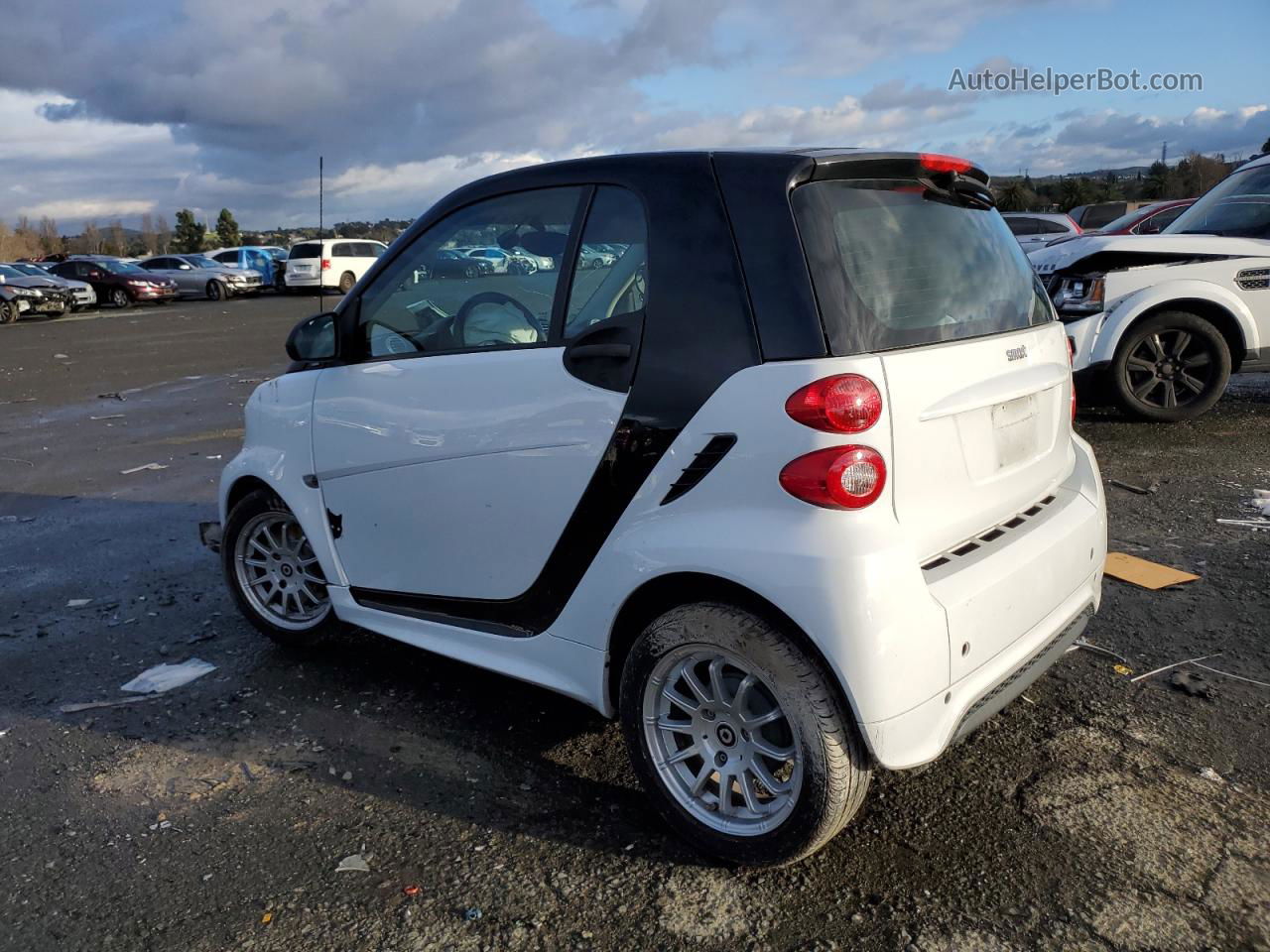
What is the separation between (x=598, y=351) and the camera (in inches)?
116

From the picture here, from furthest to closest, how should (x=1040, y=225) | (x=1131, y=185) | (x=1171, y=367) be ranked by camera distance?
(x=1131, y=185) < (x=1040, y=225) < (x=1171, y=367)

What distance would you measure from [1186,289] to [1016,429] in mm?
5871

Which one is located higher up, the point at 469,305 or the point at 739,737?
the point at 469,305

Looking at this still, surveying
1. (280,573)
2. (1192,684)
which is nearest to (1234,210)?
(1192,684)

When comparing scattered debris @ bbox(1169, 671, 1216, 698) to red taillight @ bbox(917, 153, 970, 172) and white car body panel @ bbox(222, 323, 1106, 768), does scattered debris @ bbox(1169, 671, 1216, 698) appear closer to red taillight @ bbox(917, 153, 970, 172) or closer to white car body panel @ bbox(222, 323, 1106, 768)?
white car body panel @ bbox(222, 323, 1106, 768)

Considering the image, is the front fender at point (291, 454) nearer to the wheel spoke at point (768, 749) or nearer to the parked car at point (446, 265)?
the parked car at point (446, 265)

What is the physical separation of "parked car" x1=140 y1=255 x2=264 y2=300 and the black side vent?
36.0m

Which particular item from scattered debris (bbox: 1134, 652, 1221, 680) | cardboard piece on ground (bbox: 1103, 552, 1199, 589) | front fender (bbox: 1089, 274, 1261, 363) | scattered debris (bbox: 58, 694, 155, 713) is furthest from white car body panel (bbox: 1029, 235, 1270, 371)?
scattered debris (bbox: 58, 694, 155, 713)

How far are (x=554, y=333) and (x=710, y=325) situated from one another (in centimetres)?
60

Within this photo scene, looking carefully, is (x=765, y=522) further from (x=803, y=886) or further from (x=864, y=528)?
(x=803, y=886)

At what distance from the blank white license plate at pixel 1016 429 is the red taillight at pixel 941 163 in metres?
0.73

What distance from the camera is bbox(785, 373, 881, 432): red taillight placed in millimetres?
2514

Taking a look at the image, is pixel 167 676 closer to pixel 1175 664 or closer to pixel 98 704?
pixel 98 704

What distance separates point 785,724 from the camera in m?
2.73
